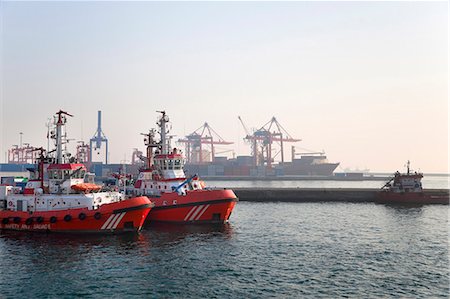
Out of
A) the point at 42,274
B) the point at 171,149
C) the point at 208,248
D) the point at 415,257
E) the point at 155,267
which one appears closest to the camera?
the point at 42,274

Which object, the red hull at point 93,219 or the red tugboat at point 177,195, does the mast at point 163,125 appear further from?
the red hull at point 93,219

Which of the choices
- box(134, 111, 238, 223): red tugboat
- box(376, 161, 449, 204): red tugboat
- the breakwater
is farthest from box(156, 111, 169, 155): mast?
box(376, 161, 449, 204): red tugboat

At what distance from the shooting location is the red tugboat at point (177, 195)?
39406 millimetres

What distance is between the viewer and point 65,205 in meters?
34.3

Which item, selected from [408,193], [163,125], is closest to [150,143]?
[163,125]

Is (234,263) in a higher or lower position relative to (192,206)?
lower

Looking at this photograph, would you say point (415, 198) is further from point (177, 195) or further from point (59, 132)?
point (59, 132)

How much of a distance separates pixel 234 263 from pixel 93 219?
1505cm

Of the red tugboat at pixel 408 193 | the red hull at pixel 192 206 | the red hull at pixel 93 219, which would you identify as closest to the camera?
the red hull at pixel 93 219

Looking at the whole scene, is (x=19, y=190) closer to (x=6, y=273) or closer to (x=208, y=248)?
(x=6, y=273)

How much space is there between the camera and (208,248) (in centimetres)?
2967

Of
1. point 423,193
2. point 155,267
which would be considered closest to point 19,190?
point 155,267

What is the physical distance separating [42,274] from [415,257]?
2648cm

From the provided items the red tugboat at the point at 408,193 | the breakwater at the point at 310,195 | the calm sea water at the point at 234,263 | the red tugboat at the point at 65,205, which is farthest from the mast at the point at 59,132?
the red tugboat at the point at 408,193
